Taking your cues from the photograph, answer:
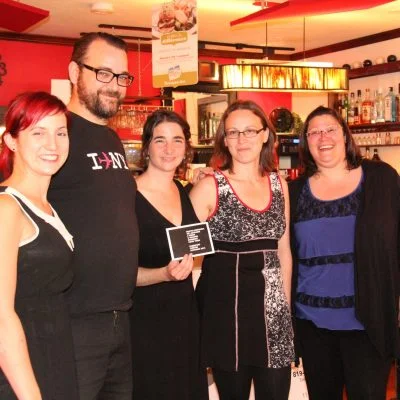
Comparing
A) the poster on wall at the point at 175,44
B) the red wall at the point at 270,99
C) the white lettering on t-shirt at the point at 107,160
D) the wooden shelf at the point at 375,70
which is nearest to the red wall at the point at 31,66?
the red wall at the point at 270,99

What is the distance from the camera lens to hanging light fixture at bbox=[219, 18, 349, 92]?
21.9 ft

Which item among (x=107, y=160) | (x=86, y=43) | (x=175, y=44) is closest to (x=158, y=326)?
(x=107, y=160)

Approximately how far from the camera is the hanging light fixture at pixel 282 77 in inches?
262

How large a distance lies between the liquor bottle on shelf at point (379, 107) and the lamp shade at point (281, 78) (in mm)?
1808

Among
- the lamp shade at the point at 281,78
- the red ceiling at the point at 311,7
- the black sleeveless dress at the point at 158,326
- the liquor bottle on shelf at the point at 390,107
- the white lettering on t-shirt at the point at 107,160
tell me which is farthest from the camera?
the liquor bottle on shelf at the point at 390,107

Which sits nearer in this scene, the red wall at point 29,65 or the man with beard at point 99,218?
the man with beard at point 99,218

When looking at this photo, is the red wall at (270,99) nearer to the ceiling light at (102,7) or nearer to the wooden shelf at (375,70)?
the wooden shelf at (375,70)

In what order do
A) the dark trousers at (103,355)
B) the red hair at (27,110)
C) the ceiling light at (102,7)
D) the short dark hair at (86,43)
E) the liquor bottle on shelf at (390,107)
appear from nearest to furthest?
the red hair at (27,110)
the dark trousers at (103,355)
the short dark hair at (86,43)
the ceiling light at (102,7)
the liquor bottle on shelf at (390,107)

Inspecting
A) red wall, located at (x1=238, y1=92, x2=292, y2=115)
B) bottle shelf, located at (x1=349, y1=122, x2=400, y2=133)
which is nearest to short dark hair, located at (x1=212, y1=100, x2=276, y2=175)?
bottle shelf, located at (x1=349, y1=122, x2=400, y2=133)

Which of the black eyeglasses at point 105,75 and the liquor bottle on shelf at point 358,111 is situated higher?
the liquor bottle on shelf at point 358,111

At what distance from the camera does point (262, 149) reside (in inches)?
128

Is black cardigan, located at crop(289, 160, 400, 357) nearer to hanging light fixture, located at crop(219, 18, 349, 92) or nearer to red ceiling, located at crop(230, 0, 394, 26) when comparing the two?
red ceiling, located at crop(230, 0, 394, 26)

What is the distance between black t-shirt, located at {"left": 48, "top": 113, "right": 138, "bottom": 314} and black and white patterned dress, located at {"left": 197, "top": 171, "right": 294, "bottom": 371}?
489mm

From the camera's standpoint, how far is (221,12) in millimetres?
7492
